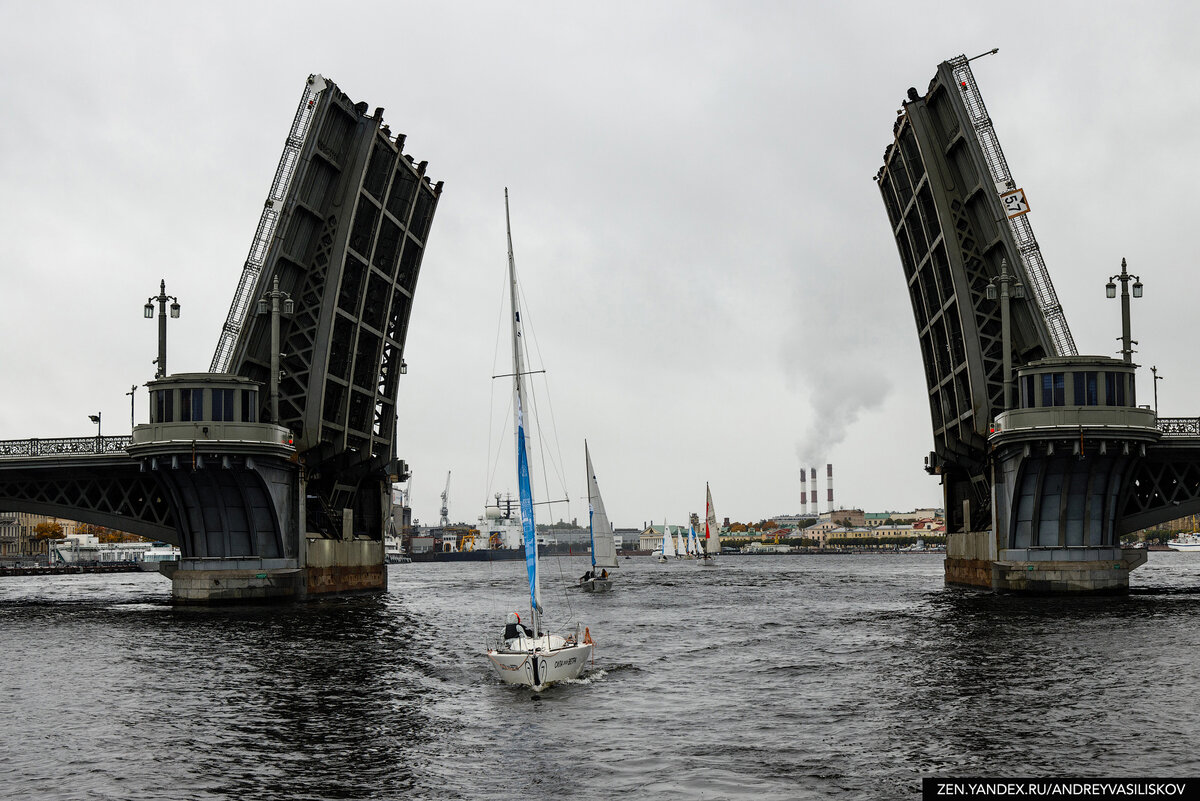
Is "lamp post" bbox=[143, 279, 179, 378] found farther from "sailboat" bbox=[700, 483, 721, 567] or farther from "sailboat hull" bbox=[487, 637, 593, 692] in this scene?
"sailboat" bbox=[700, 483, 721, 567]

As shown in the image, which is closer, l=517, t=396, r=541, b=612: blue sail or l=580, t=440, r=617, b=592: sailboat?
l=517, t=396, r=541, b=612: blue sail

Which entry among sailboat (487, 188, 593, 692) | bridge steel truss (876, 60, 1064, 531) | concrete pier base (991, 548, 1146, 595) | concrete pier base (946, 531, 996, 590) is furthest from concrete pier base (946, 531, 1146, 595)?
sailboat (487, 188, 593, 692)

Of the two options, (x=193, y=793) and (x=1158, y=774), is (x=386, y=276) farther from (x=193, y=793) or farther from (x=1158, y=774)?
(x=1158, y=774)

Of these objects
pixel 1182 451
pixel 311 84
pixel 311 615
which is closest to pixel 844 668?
pixel 311 615

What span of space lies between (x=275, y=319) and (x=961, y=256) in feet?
108

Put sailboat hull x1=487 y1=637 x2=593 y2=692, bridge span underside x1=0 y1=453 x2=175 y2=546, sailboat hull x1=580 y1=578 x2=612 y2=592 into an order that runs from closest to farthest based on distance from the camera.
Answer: sailboat hull x1=487 y1=637 x2=593 y2=692 < bridge span underside x1=0 y1=453 x2=175 y2=546 < sailboat hull x1=580 y1=578 x2=612 y2=592

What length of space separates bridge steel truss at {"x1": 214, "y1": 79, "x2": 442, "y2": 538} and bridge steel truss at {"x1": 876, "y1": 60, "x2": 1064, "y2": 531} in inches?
1036

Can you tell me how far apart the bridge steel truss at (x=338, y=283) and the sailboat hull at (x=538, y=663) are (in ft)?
102

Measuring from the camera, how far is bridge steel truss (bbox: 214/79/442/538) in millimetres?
54812

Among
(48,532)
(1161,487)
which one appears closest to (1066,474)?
(1161,487)

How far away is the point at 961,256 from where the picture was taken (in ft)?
177

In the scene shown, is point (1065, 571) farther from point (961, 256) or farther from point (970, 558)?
point (961, 256)

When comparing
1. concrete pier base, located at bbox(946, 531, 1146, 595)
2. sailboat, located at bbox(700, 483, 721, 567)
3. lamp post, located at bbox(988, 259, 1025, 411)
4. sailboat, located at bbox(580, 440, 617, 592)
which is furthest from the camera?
sailboat, located at bbox(700, 483, 721, 567)

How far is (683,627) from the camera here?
45469 millimetres
